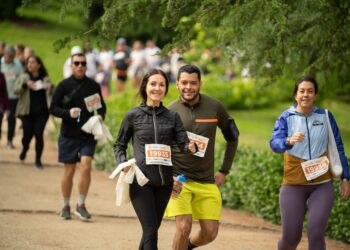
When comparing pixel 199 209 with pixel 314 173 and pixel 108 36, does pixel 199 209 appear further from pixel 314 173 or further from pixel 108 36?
pixel 108 36

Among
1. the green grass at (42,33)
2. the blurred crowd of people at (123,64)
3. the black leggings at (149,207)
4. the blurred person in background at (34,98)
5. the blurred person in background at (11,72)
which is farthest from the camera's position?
the green grass at (42,33)

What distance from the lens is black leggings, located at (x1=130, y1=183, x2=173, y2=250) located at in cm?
704

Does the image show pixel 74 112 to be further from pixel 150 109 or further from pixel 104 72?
pixel 104 72

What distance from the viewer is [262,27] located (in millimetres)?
10508

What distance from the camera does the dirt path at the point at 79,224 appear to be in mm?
9327

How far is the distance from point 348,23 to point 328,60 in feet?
1.80

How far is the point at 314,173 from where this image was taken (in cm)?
761

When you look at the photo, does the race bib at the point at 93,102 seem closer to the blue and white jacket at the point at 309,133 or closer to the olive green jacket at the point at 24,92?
the blue and white jacket at the point at 309,133

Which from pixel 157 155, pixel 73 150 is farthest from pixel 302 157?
pixel 73 150

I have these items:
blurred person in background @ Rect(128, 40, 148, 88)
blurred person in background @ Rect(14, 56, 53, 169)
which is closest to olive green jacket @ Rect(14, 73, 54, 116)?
blurred person in background @ Rect(14, 56, 53, 169)

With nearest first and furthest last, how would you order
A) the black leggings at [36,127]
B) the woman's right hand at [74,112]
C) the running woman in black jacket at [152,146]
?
1. the running woman in black jacket at [152,146]
2. the woman's right hand at [74,112]
3. the black leggings at [36,127]

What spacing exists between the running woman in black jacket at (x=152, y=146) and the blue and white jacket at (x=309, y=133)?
0.94 metres

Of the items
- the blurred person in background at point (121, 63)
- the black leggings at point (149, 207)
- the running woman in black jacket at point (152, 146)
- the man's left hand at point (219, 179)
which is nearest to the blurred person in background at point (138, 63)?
the blurred person in background at point (121, 63)

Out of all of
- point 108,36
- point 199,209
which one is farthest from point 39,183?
point 199,209
